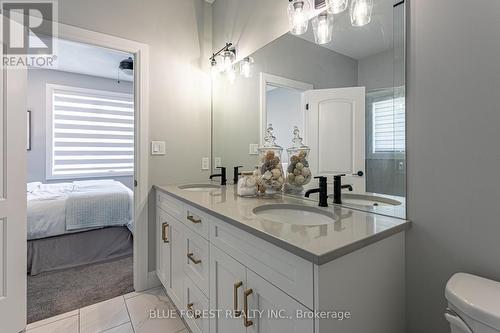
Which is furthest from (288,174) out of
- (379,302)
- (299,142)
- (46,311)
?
(46,311)

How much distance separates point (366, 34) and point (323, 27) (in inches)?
9.9

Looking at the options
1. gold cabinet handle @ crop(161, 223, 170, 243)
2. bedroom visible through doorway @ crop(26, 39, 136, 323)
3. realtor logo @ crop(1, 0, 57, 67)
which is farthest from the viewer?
bedroom visible through doorway @ crop(26, 39, 136, 323)

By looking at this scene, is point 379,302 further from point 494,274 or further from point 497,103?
point 497,103

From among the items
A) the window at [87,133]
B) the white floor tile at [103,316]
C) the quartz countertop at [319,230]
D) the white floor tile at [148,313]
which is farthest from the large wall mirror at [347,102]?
the window at [87,133]

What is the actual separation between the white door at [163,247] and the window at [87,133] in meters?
3.34

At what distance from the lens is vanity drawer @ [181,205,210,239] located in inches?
48.9

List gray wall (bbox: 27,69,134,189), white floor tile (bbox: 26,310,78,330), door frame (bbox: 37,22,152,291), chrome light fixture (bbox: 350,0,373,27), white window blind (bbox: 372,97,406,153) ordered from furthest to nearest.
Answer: gray wall (bbox: 27,69,134,189) → door frame (bbox: 37,22,152,291) → white floor tile (bbox: 26,310,78,330) → chrome light fixture (bbox: 350,0,373,27) → white window blind (bbox: 372,97,406,153)

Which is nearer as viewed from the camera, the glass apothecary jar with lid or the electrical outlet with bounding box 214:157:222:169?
the glass apothecary jar with lid

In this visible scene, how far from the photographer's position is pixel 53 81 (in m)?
4.18

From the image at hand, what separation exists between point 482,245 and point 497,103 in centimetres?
47

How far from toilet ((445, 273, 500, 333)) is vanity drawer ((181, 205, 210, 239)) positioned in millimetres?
954

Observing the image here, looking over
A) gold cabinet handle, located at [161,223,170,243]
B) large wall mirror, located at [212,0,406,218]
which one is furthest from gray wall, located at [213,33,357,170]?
gold cabinet handle, located at [161,223,170,243]

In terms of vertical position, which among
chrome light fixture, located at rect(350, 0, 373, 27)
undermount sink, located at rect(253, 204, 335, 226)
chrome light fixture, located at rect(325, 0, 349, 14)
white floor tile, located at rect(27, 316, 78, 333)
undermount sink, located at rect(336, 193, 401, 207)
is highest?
chrome light fixture, located at rect(325, 0, 349, 14)

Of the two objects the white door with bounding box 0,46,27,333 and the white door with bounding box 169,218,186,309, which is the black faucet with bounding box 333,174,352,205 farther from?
the white door with bounding box 0,46,27,333
